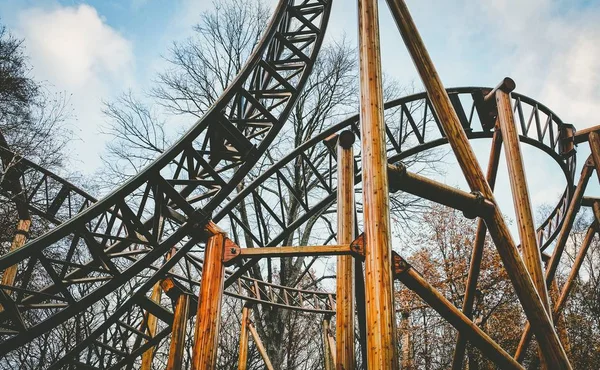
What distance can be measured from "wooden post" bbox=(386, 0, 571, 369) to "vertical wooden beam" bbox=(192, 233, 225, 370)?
2.35 metres

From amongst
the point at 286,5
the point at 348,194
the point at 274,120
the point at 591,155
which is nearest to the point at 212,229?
the point at 348,194

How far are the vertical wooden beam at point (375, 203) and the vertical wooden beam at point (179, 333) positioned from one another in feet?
12.1

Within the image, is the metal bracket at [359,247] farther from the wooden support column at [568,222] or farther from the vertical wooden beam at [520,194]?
the wooden support column at [568,222]

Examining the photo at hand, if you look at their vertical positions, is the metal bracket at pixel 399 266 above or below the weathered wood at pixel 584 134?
below

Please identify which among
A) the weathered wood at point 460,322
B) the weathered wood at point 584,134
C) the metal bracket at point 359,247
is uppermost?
the weathered wood at point 584,134

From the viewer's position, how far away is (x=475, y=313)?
1045 centimetres

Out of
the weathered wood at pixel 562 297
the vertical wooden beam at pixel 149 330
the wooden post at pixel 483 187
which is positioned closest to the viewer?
the wooden post at pixel 483 187

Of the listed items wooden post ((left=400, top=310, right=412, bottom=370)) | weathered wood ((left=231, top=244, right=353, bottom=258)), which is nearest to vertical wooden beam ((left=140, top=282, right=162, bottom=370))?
weathered wood ((left=231, top=244, right=353, bottom=258))

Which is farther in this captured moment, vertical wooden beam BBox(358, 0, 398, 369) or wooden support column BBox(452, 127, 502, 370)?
wooden support column BBox(452, 127, 502, 370)

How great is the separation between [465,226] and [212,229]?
11.4m

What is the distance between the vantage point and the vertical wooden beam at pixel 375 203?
250cm

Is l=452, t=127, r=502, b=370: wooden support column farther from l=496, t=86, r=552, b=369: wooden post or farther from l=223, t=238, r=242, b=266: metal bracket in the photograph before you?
l=223, t=238, r=242, b=266: metal bracket

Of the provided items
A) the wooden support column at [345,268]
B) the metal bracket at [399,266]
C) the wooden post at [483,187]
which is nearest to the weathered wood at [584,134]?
the wooden post at [483,187]

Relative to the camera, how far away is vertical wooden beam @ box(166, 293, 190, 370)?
5.37 metres
